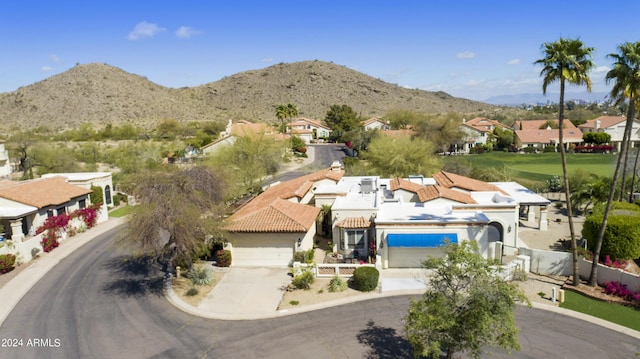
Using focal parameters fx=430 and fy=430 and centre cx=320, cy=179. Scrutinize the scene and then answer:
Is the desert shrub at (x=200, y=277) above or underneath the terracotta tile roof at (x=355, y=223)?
underneath

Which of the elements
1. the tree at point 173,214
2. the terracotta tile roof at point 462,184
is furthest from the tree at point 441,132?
the tree at point 173,214

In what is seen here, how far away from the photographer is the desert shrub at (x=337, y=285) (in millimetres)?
23891

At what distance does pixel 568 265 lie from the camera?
25500 mm

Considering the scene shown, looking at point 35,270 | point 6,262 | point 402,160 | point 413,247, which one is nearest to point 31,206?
point 6,262

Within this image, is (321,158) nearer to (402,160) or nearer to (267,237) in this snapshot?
(402,160)

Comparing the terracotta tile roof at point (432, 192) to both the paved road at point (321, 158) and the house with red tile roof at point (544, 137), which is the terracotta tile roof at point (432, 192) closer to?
the paved road at point (321, 158)

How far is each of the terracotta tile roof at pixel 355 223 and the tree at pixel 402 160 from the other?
22.3 m

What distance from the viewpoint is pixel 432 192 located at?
33.2 m

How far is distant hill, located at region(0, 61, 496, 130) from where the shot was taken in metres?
129

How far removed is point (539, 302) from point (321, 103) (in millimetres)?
161455

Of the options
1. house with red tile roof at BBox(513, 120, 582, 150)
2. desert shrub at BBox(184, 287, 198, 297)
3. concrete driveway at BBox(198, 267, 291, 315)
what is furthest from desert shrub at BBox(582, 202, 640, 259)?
house with red tile roof at BBox(513, 120, 582, 150)

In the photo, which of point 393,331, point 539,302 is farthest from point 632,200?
point 393,331

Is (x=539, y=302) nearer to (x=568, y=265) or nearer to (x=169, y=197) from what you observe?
(x=568, y=265)

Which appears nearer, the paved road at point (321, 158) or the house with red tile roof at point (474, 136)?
the paved road at point (321, 158)
